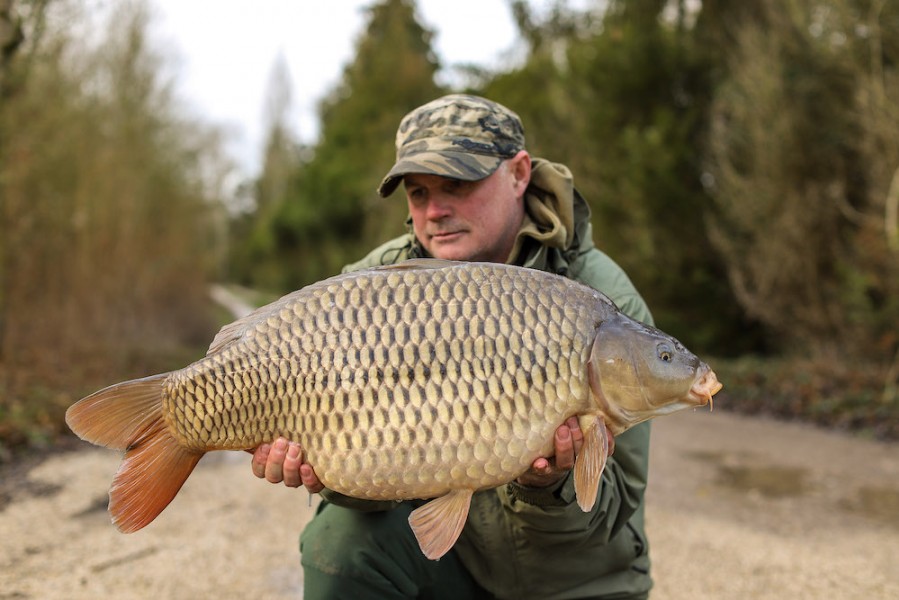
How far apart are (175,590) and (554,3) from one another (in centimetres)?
837

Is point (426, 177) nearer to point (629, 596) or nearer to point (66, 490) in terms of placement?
point (629, 596)

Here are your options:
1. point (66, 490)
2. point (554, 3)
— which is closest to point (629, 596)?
point (66, 490)

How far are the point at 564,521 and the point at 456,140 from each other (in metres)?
0.83

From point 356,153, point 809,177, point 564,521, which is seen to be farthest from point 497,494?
point 356,153

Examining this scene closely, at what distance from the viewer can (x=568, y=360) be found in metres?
1.31

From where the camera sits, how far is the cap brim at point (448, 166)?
1.70 meters

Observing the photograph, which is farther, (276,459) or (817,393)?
(817,393)

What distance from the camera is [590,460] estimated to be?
1.31 meters

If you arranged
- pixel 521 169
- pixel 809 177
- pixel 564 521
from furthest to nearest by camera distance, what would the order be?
pixel 809 177 < pixel 521 169 < pixel 564 521

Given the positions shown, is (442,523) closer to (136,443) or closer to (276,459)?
(276,459)

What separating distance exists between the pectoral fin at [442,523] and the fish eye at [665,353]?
39 cm

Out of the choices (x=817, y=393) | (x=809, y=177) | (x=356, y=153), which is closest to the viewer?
(x=817, y=393)

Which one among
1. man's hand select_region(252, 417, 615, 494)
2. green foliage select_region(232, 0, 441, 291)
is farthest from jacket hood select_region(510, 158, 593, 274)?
green foliage select_region(232, 0, 441, 291)

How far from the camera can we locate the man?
62.2 inches
